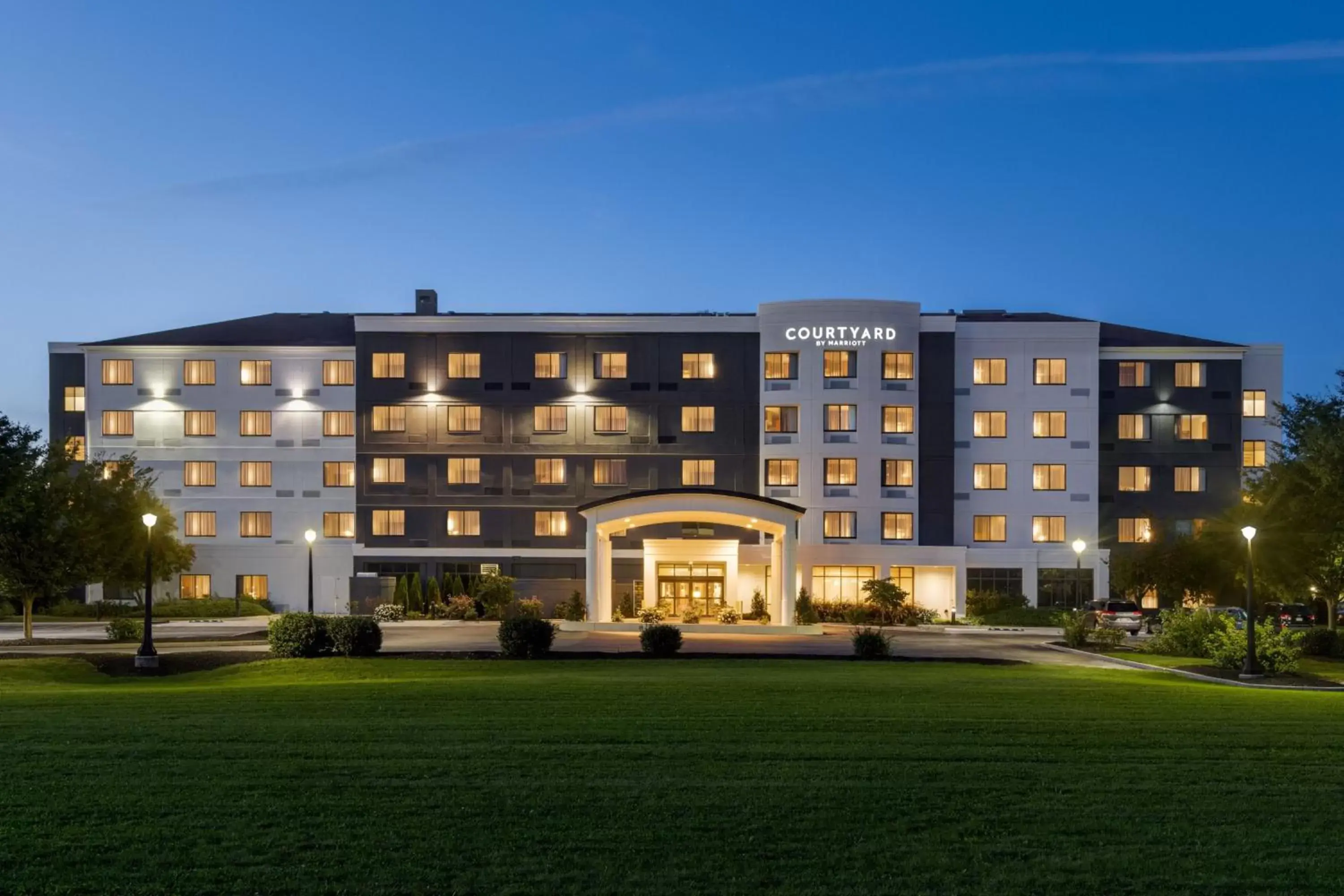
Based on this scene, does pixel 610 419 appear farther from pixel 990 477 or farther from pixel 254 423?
pixel 990 477

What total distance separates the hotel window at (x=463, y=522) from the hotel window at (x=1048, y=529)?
1100 inches

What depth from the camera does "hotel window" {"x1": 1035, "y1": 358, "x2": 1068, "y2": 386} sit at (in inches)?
2306

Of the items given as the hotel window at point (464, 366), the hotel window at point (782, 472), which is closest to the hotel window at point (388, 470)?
the hotel window at point (464, 366)

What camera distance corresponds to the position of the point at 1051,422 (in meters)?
58.7

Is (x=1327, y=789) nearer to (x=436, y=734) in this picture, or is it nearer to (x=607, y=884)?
(x=607, y=884)

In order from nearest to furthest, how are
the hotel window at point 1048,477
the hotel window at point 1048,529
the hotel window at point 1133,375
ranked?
the hotel window at point 1048,529
the hotel window at point 1048,477
the hotel window at point 1133,375

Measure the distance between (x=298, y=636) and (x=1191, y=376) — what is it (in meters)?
47.7

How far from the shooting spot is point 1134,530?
5891cm

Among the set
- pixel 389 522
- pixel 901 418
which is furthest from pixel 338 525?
pixel 901 418

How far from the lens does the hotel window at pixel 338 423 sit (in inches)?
2356

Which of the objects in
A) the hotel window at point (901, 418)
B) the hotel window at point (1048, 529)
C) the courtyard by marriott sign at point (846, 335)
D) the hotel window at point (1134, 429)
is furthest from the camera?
the hotel window at point (1134, 429)

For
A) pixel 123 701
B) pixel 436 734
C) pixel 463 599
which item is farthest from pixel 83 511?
pixel 436 734

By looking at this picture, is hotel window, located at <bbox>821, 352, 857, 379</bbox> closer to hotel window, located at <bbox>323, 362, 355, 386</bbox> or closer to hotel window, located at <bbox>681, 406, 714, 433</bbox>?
hotel window, located at <bbox>681, 406, 714, 433</bbox>

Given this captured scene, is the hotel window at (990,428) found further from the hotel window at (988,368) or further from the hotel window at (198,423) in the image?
the hotel window at (198,423)
